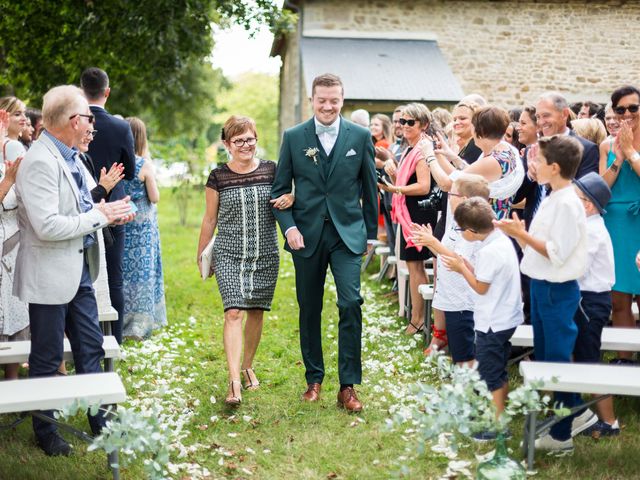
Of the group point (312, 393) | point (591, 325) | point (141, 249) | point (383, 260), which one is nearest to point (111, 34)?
point (383, 260)

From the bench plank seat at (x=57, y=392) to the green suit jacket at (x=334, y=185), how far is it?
1722 millimetres

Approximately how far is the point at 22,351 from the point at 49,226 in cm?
112

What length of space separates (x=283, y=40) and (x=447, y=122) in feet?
57.3

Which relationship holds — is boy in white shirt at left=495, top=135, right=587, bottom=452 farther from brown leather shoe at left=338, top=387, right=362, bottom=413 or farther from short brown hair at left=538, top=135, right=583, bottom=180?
brown leather shoe at left=338, top=387, right=362, bottom=413

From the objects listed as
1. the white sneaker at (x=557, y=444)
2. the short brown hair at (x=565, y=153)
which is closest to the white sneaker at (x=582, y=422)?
the white sneaker at (x=557, y=444)

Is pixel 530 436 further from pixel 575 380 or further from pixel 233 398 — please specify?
pixel 233 398

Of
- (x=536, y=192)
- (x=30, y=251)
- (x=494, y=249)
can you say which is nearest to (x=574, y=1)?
(x=536, y=192)

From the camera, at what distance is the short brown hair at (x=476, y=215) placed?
4.57 meters

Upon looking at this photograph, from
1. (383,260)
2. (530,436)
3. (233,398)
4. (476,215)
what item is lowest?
(233,398)

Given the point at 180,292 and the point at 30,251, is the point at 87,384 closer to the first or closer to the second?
the point at 30,251

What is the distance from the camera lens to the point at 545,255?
14.0ft

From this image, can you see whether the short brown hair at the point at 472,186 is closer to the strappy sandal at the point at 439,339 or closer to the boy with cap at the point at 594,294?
the boy with cap at the point at 594,294

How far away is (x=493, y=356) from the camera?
Answer: 4.64m

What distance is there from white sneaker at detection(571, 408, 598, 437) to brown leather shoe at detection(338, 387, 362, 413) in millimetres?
1419
